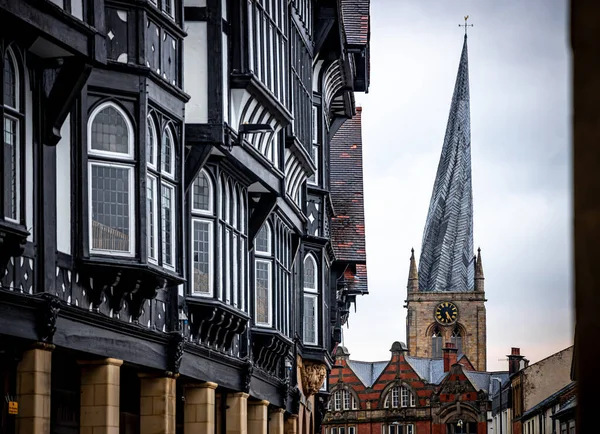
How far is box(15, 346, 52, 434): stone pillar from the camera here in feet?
47.0

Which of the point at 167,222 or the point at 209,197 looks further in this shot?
the point at 209,197

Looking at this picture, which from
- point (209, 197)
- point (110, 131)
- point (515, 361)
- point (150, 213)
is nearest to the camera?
point (110, 131)

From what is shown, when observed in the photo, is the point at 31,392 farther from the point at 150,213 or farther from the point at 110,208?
the point at 150,213

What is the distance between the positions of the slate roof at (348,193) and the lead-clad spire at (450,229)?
136 metres

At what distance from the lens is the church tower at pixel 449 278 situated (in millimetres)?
187125

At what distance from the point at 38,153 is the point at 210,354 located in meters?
9.52

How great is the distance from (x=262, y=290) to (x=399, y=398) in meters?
121

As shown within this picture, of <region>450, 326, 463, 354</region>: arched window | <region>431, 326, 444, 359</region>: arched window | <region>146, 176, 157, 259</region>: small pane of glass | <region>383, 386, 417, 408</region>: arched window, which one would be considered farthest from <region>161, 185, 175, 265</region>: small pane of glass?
<region>450, 326, 463, 354</region>: arched window

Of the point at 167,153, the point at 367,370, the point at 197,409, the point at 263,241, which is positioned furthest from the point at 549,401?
the point at 167,153

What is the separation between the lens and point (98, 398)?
666 inches

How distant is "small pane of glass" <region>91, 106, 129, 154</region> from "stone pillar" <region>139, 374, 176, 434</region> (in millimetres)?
4826

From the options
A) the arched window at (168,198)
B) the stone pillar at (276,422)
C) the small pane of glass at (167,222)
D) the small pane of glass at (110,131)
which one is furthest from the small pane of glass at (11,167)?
the stone pillar at (276,422)

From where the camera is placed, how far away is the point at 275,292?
2883 cm

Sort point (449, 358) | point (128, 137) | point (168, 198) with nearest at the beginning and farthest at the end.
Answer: point (128, 137)
point (168, 198)
point (449, 358)
